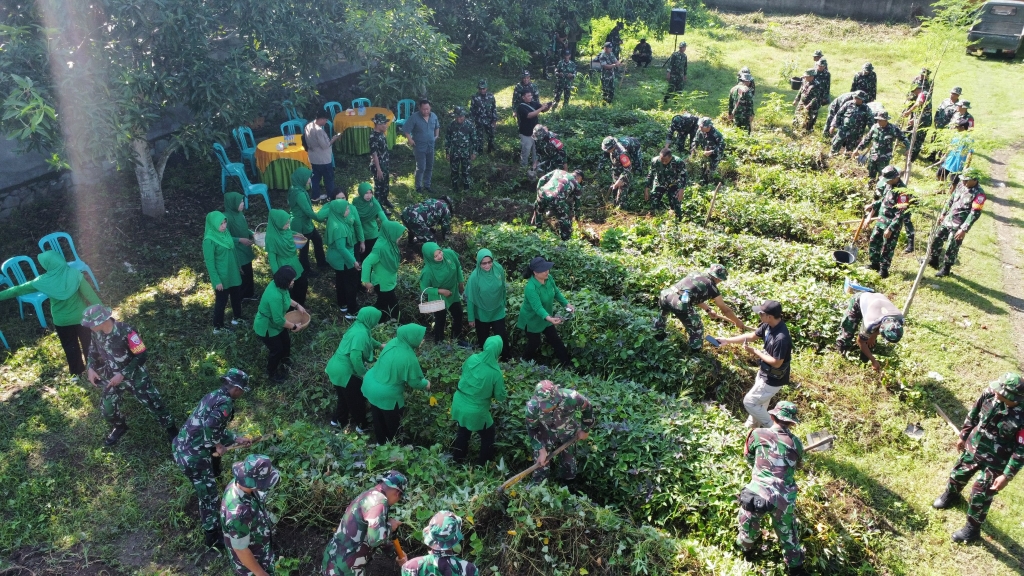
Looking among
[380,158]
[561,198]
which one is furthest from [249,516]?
[380,158]

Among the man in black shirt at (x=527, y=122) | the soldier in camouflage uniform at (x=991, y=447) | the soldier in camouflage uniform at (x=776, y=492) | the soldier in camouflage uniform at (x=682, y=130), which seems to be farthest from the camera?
the soldier in camouflage uniform at (x=682, y=130)

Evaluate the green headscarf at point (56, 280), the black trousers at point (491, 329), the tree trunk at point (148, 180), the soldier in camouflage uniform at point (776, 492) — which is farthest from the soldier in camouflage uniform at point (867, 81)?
the green headscarf at point (56, 280)

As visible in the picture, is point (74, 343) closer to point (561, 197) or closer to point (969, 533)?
point (561, 197)

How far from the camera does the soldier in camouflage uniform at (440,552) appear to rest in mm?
4312

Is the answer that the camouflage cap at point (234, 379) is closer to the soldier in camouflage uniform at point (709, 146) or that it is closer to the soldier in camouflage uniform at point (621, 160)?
the soldier in camouflage uniform at point (621, 160)

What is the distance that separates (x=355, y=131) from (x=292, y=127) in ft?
4.17

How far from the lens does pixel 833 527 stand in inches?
224

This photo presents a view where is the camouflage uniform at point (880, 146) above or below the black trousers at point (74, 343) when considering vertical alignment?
above

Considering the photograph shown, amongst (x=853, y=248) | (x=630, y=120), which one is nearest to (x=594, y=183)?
(x=630, y=120)

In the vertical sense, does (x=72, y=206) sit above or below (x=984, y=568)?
above

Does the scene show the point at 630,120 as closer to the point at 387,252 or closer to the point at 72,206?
the point at 387,252

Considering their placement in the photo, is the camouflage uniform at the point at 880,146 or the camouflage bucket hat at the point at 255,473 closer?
the camouflage bucket hat at the point at 255,473

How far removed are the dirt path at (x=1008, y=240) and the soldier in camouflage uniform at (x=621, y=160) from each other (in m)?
5.79

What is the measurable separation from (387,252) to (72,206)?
6380 millimetres
